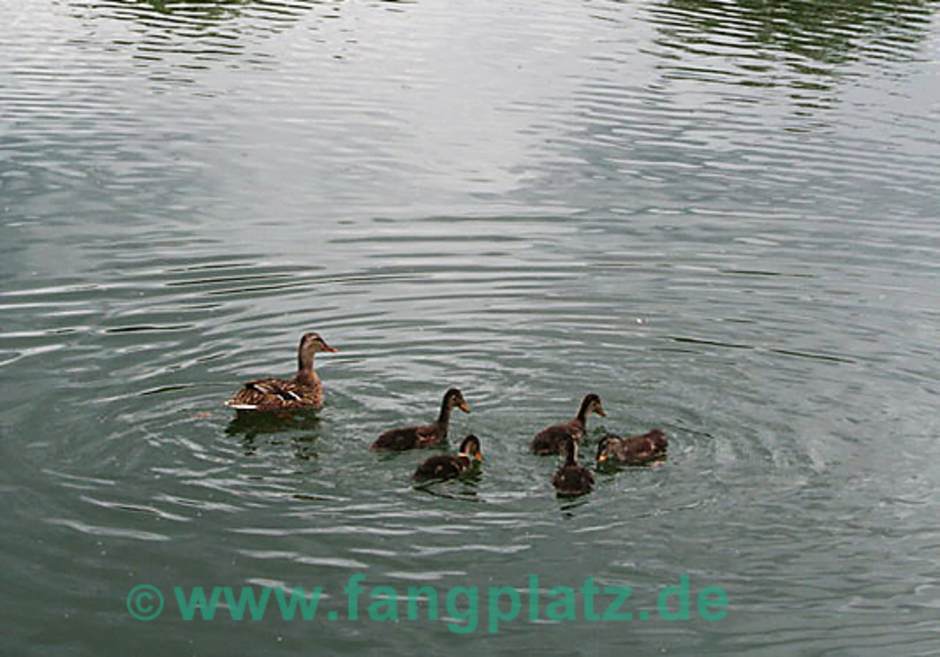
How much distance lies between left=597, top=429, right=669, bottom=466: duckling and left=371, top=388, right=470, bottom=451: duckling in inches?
42.9

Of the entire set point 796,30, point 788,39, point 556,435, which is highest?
point 556,435

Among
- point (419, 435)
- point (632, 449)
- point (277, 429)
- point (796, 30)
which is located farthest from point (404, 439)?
point (796, 30)

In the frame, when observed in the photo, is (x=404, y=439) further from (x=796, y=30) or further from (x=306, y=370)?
(x=796, y=30)

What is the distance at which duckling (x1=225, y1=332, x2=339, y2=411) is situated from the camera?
10953 mm

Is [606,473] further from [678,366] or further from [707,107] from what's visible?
[707,107]

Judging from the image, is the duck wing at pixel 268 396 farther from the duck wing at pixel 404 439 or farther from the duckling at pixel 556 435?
the duckling at pixel 556 435

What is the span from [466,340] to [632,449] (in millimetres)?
2621

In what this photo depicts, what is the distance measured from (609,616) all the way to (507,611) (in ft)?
1.86

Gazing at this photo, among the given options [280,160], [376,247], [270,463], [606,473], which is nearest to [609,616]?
[606,473]

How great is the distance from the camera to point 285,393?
36.1 feet

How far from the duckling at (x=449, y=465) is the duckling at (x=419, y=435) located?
320 mm

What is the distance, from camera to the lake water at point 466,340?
29.5 feet

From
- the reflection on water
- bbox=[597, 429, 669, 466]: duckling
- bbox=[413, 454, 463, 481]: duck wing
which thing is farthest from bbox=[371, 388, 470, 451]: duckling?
the reflection on water

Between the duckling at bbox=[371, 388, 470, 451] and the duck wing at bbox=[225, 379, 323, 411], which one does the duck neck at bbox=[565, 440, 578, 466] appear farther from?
the duck wing at bbox=[225, 379, 323, 411]
